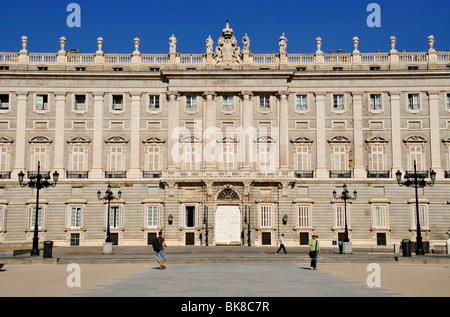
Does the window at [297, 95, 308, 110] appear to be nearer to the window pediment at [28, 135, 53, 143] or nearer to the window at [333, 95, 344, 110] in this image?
the window at [333, 95, 344, 110]

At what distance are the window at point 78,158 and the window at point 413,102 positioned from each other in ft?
102

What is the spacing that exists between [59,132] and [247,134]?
57.6 ft

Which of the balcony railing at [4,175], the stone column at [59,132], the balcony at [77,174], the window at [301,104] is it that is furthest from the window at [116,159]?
the window at [301,104]

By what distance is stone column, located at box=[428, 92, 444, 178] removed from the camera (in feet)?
169

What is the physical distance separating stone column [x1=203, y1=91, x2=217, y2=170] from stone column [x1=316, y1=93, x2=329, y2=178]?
9.63 meters

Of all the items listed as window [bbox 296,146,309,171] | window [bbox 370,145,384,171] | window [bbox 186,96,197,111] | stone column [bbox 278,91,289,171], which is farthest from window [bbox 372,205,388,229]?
window [bbox 186,96,197,111]

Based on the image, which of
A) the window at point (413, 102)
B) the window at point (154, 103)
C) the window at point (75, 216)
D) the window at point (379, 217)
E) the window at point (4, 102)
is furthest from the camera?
the window at point (154, 103)

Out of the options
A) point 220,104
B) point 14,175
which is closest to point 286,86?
point 220,104

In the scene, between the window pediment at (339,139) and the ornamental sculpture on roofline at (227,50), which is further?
the ornamental sculpture on roofline at (227,50)

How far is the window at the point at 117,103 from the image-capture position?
53.1 metres

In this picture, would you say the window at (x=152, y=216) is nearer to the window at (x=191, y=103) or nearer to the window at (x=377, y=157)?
the window at (x=191, y=103)

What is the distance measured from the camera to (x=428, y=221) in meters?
50.8
